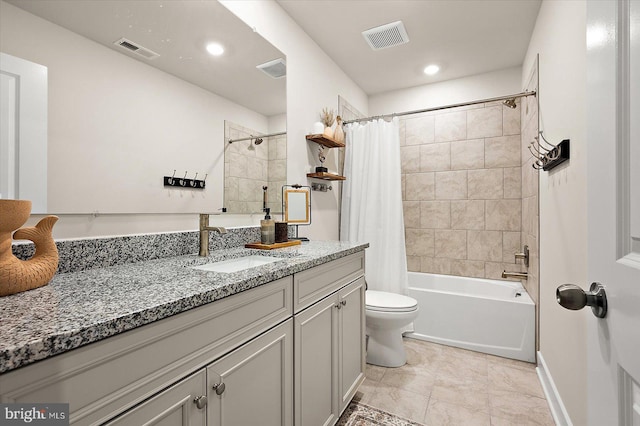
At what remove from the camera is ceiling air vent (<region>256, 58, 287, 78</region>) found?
1.95 meters

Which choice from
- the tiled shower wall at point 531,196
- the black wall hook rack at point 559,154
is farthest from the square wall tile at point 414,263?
the black wall hook rack at point 559,154

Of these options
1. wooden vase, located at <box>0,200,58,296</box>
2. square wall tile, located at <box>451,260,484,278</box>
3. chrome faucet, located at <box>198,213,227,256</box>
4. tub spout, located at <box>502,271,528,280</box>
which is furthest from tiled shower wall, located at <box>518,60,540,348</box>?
wooden vase, located at <box>0,200,58,296</box>

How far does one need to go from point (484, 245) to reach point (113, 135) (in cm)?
318

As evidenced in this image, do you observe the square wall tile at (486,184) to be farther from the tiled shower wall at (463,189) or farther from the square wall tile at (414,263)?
the square wall tile at (414,263)

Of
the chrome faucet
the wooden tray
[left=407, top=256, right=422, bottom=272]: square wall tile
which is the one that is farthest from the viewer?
[left=407, top=256, right=422, bottom=272]: square wall tile

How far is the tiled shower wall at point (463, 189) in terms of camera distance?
9.82ft

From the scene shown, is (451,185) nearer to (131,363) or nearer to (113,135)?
(113,135)

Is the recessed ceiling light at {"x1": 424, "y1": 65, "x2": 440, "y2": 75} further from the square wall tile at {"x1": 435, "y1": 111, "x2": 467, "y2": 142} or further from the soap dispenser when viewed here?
the soap dispenser

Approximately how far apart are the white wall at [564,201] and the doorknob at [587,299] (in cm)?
70

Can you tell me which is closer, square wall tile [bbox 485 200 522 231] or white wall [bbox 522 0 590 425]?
white wall [bbox 522 0 590 425]

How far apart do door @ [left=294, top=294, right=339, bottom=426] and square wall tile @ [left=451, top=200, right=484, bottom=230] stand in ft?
7.20

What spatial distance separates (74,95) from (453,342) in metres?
2.91

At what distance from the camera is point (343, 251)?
5.14ft

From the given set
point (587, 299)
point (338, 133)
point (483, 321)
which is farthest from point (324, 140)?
point (587, 299)
